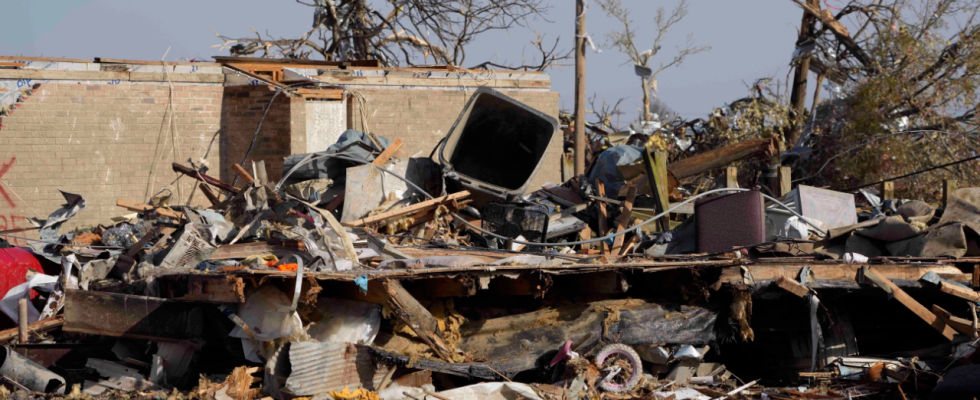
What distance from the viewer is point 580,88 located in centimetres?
1318

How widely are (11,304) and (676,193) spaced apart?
7.33 metres

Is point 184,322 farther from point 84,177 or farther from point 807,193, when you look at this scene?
point 807,193

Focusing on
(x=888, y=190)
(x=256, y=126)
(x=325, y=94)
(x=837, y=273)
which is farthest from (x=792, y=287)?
(x=256, y=126)

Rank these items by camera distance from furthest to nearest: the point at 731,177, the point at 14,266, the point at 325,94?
the point at 325,94 → the point at 731,177 → the point at 14,266

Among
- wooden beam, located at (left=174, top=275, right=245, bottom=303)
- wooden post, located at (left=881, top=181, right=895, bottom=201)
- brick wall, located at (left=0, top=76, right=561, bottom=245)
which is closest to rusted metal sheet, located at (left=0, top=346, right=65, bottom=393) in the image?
wooden beam, located at (left=174, top=275, right=245, bottom=303)

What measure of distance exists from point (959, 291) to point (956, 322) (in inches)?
13.2

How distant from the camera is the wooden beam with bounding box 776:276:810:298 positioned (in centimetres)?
611

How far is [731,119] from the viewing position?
17531 mm

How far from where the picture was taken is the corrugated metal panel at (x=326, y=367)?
17.0 ft

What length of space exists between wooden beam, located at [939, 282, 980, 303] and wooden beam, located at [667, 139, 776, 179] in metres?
4.38

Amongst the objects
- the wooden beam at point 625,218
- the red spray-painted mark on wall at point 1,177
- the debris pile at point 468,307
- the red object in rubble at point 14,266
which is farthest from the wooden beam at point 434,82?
the red object in rubble at point 14,266

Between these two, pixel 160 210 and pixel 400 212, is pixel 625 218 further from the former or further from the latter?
pixel 160 210

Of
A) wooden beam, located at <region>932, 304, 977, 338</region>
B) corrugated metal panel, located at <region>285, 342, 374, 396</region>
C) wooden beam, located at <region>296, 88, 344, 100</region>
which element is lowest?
corrugated metal panel, located at <region>285, 342, 374, 396</region>

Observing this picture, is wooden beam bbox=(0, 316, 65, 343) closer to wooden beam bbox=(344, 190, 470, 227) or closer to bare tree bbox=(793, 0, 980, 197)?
wooden beam bbox=(344, 190, 470, 227)
